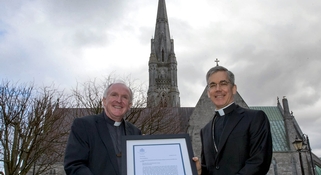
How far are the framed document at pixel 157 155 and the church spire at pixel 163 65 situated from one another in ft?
154

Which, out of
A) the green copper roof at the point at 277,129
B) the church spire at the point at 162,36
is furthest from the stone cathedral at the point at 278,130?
the church spire at the point at 162,36

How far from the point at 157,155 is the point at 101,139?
3.08 ft

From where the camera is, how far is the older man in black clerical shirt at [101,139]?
150 inches

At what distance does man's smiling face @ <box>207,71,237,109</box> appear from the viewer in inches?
167

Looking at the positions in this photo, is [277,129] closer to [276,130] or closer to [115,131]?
[276,130]

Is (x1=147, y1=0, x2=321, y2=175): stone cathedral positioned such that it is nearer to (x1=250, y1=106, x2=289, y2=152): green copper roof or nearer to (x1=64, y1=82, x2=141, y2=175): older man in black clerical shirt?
(x1=250, y1=106, x2=289, y2=152): green copper roof

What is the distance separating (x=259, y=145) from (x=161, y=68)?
2265 inches

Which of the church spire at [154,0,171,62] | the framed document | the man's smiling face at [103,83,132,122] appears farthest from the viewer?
the church spire at [154,0,171,62]

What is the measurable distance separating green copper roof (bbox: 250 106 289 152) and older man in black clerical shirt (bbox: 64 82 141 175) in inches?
1064

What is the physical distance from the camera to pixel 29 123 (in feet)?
50.9

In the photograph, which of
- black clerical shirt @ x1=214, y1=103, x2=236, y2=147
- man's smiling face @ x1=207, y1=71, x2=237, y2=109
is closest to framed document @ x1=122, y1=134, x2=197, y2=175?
black clerical shirt @ x1=214, y1=103, x2=236, y2=147

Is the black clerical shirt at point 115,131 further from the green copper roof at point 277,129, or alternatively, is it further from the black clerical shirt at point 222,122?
the green copper roof at point 277,129

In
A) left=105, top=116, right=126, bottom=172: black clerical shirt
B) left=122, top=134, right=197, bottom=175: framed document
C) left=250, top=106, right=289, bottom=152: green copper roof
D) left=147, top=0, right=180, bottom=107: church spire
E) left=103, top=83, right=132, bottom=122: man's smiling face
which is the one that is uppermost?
left=147, top=0, right=180, bottom=107: church spire

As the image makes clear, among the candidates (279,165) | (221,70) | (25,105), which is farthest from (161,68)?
(221,70)
